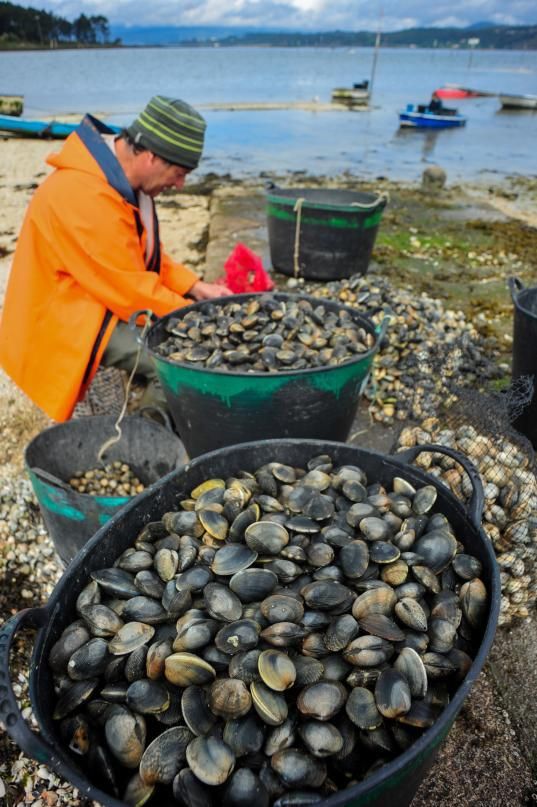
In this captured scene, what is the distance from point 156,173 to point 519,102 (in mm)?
41160

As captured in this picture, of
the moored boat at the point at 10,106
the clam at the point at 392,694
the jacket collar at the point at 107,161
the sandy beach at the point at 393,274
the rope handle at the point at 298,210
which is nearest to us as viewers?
the clam at the point at 392,694

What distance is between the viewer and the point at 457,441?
126 inches

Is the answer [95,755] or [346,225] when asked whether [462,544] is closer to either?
[95,755]

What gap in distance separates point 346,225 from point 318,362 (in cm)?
335

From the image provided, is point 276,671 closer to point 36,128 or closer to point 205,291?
point 205,291

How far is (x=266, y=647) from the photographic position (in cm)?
155

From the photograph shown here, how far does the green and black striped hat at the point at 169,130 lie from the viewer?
3.22 m

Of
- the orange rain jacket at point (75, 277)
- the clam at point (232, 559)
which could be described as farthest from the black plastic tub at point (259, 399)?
the clam at point (232, 559)

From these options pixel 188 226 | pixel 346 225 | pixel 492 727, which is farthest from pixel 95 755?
pixel 188 226

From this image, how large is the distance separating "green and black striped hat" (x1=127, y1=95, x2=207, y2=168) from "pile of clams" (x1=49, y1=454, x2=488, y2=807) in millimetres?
2285

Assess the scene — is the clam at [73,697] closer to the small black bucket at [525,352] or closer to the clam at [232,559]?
the clam at [232,559]

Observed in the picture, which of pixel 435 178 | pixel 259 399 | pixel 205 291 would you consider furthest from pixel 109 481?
pixel 435 178

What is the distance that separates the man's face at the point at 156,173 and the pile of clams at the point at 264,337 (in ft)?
2.87

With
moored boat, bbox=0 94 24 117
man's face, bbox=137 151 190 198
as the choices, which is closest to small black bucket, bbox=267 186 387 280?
man's face, bbox=137 151 190 198
